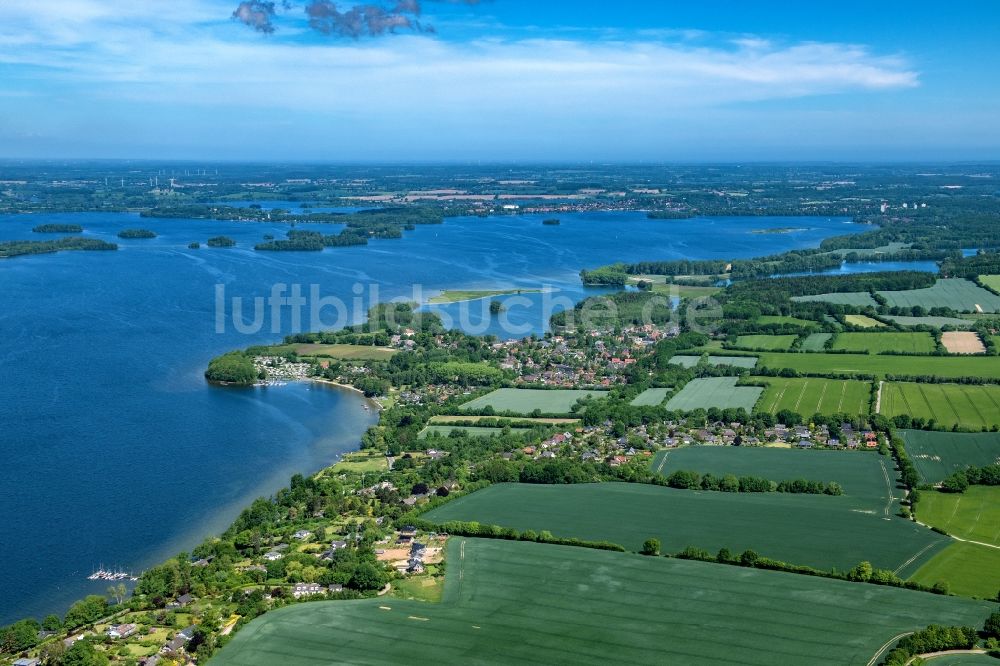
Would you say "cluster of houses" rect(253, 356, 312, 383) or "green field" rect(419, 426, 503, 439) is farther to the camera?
"cluster of houses" rect(253, 356, 312, 383)

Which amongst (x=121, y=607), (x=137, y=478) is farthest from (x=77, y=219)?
(x=121, y=607)

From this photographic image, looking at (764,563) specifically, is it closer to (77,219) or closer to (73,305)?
(73,305)

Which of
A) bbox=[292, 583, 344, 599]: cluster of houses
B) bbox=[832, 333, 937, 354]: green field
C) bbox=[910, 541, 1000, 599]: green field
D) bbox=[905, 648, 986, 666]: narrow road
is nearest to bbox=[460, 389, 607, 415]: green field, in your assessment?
bbox=[832, 333, 937, 354]: green field

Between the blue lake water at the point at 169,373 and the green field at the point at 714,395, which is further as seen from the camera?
the green field at the point at 714,395

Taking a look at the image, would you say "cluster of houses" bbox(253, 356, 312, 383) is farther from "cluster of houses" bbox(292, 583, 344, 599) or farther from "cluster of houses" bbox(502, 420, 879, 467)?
"cluster of houses" bbox(292, 583, 344, 599)

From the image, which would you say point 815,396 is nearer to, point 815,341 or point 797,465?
point 797,465

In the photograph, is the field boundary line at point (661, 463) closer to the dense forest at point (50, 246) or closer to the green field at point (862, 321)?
the green field at point (862, 321)

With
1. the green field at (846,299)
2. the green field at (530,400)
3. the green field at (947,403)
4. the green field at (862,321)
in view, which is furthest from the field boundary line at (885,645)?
the green field at (846,299)
